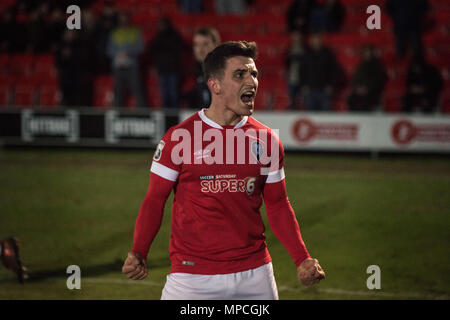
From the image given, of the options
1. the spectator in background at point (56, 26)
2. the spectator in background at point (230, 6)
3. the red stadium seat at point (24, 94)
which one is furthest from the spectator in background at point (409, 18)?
the red stadium seat at point (24, 94)

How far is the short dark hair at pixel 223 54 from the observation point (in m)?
3.98

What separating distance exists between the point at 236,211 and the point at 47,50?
56.3 ft

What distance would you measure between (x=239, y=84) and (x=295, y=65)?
519 inches

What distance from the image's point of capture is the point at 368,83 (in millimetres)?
16344

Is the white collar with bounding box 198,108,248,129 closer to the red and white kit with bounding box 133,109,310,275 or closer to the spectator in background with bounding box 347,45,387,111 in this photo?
the red and white kit with bounding box 133,109,310,275

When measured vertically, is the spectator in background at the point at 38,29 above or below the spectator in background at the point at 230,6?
below

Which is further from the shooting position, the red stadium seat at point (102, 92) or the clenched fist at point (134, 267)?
the red stadium seat at point (102, 92)

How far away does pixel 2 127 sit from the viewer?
1706 cm

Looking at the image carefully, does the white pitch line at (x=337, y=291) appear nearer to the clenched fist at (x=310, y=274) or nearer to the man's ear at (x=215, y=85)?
the clenched fist at (x=310, y=274)

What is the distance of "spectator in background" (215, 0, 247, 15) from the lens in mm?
20312

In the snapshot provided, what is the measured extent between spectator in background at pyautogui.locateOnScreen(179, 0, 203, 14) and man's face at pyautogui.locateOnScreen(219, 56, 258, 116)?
56.8 feet

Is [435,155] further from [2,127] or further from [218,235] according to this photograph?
[218,235]

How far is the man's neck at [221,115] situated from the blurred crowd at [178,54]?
12.0 m
